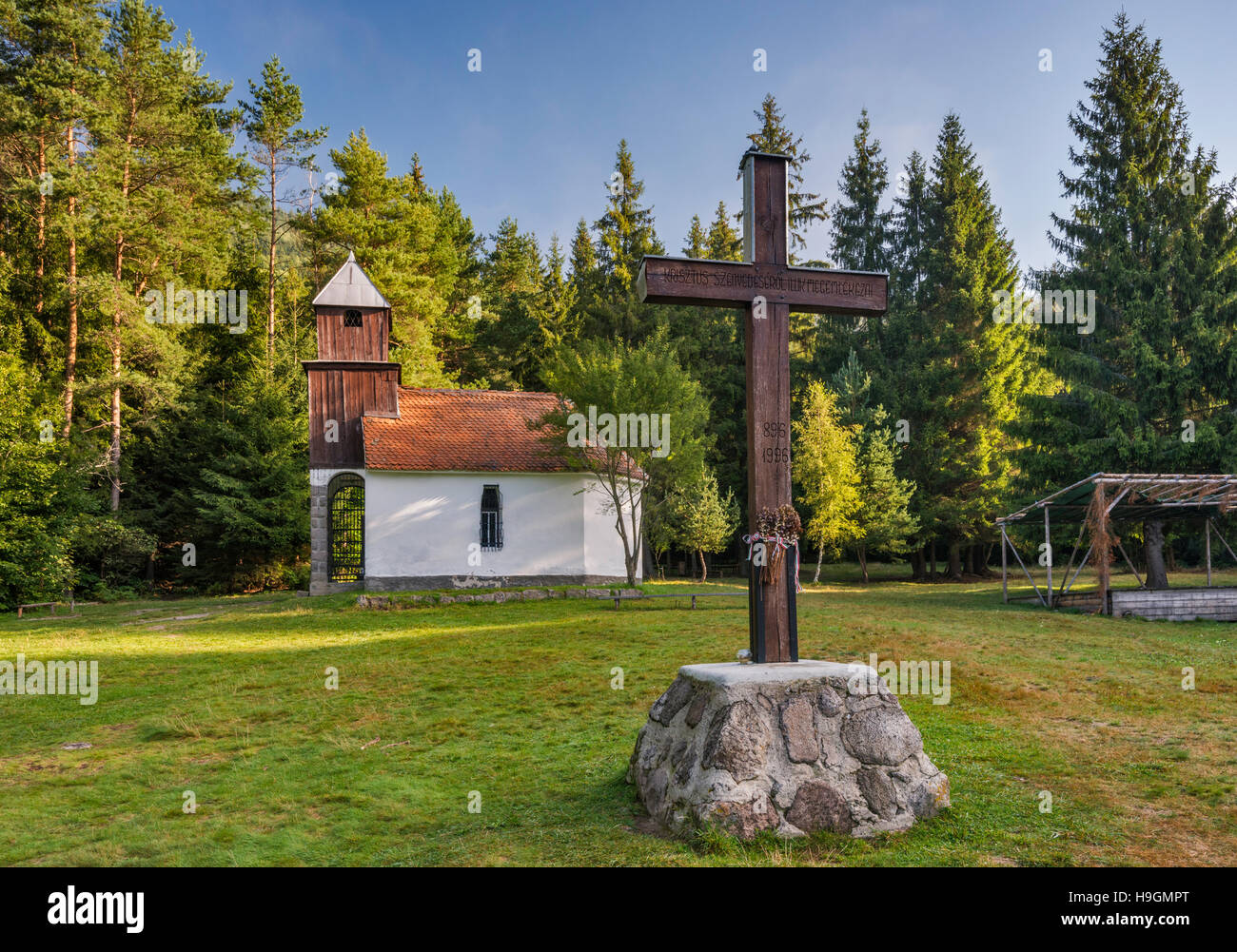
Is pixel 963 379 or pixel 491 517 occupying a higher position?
pixel 963 379

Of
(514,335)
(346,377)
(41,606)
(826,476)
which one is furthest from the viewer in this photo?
(514,335)

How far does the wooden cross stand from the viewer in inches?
216

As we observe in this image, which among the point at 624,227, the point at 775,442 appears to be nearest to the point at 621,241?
the point at 624,227

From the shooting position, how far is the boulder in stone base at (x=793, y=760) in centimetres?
452

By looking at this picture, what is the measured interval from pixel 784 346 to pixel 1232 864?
4.01 metres

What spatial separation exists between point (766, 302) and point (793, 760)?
10.7 ft

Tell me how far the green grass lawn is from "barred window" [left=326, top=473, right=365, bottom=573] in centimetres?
773

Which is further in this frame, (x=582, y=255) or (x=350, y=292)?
(x=582, y=255)

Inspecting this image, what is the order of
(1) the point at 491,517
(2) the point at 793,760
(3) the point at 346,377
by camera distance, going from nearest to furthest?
(2) the point at 793,760 → (1) the point at 491,517 → (3) the point at 346,377

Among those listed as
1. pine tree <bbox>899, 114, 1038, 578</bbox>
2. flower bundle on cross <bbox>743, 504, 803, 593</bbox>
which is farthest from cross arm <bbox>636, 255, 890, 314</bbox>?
pine tree <bbox>899, 114, 1038, 578</bbox>

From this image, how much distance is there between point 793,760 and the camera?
4.67 meters

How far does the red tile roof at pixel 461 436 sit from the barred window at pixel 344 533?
1.72 m

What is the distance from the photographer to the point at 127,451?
2634 cm

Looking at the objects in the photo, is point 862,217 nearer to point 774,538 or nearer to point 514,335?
point 514,335
